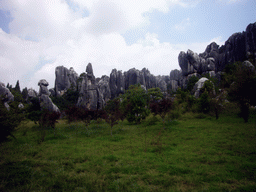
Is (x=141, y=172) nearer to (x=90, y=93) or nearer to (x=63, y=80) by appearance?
(x=90, y=93)

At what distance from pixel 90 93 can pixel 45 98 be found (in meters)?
19.1

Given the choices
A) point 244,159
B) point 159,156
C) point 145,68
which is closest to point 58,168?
point 159,156

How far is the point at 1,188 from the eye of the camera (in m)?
3.26

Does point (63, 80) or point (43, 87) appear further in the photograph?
point (63, 80)

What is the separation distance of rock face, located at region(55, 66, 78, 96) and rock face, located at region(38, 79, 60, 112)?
82.7 ft

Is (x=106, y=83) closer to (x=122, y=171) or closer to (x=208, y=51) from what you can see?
(x=208, y=51)

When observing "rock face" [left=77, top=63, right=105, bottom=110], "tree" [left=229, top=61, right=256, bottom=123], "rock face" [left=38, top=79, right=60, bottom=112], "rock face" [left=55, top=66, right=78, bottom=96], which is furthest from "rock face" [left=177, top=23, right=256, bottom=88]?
"rock face" [left=38, top=79, right=60, bottom=112]

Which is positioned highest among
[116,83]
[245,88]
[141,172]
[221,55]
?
[221,55]

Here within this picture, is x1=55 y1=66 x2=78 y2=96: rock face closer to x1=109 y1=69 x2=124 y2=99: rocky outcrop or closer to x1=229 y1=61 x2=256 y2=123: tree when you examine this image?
x1=109 y1=69 x2=124 y2=99: rocky outcrop

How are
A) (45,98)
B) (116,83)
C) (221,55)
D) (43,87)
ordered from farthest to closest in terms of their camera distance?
1. (116,83)
2. (221,55)
3. (43,87)
4. (45,98)

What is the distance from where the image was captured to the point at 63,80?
48.4 metres

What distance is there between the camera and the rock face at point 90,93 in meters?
36.5

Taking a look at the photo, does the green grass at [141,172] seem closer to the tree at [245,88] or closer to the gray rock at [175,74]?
the tree at [245,88]

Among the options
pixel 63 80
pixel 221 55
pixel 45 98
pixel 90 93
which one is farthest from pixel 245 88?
pixel 63 80
